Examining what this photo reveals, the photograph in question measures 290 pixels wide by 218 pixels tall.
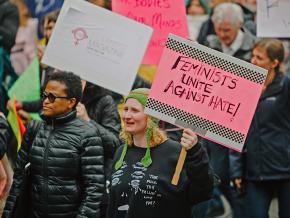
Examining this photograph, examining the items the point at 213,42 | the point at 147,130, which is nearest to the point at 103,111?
the point at 147,130

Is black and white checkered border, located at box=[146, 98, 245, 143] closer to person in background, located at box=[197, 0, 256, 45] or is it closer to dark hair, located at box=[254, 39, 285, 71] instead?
dark hair, located at box=[254, 39, 285, 71]

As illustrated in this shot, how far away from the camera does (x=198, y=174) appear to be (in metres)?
5.31

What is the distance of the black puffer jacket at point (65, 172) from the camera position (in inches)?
236

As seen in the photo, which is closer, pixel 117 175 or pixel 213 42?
pixel 117 175

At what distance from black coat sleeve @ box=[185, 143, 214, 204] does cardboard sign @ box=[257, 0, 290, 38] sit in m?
1.80

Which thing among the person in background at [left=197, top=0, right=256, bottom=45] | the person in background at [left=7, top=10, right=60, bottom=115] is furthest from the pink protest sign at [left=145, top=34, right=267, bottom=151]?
the person in background at [left=197, top=0, right=256, bottom=45]

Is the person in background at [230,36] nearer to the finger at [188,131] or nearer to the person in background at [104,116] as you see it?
the person in background at [104,116]

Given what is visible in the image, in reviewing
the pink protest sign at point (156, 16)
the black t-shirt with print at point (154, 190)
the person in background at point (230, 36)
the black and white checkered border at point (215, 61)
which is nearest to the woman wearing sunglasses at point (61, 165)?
the black t-shirt with print at point (154, 190)

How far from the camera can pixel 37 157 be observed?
6.03 metres

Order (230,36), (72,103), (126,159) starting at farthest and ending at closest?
(230,36) < (72,103) < (126,159)

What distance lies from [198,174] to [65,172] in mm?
1089

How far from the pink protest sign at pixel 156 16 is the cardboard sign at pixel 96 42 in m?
0.59

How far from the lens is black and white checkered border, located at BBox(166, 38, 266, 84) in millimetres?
5473

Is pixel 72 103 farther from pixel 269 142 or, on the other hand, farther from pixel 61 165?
pixel 269 142
